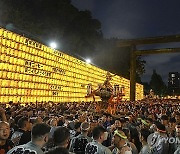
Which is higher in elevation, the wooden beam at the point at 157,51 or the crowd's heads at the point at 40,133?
the wooden beam at the point at 157,51

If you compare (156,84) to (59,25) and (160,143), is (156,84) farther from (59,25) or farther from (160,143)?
(160,143)

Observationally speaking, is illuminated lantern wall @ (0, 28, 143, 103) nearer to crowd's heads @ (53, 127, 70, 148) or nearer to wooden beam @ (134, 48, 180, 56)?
wooden beam @ (134, 48, 180, 56)

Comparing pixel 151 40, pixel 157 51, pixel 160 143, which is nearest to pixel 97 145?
pixel 160 143

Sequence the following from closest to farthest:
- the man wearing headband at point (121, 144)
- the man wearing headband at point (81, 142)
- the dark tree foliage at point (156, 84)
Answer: the man wearing headband at point (121, 144) → the man wearing headband at point (81, 142) → the dark tree foliage at point (156, 84)

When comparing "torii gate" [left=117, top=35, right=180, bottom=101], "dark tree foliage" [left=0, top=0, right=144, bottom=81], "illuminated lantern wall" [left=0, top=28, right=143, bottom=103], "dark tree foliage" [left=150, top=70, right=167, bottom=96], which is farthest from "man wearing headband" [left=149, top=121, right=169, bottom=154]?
"dark tree foliage" [left=150, top=70, right=167, bottom=96]

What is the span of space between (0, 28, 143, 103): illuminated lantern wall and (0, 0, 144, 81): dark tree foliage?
3.93m

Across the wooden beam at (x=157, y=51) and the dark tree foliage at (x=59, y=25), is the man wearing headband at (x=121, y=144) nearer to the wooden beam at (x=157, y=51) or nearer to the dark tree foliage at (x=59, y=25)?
the dark tree foliage at (x=59, y=25)

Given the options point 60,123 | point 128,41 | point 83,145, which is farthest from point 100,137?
point 128,41

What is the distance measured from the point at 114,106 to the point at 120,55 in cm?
3922

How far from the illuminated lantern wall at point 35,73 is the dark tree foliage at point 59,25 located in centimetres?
393

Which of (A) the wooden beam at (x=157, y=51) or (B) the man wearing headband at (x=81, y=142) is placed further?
(A) the wooden beam at (x=157, y=51)

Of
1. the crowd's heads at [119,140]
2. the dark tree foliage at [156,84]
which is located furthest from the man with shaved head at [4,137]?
the dark tree foliage at [156,84]

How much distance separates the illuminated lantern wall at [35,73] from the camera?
15531 mm

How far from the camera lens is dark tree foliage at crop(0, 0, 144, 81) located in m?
27.7
